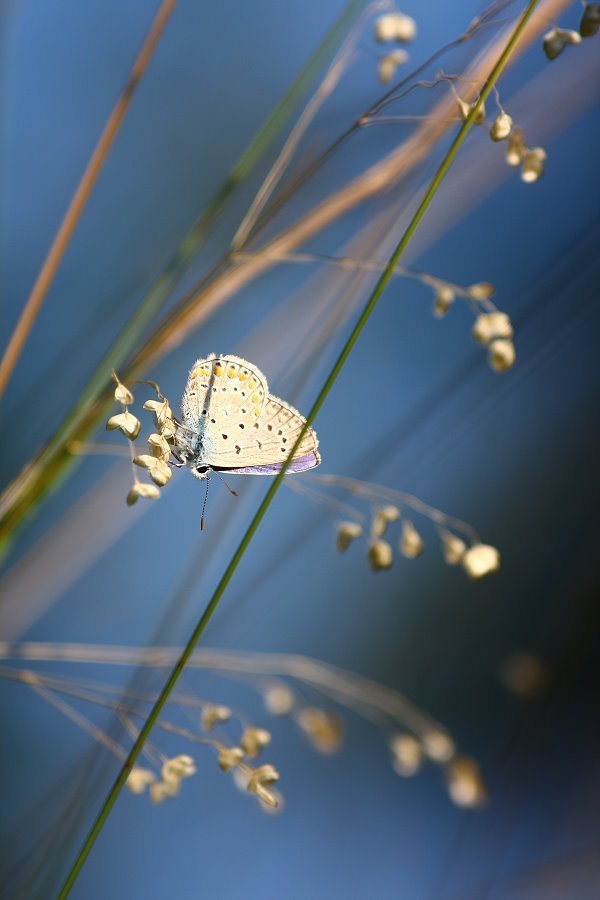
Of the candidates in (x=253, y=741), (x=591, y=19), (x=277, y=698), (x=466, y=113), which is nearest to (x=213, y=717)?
(x=253, y=741)

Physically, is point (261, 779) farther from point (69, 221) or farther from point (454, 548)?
point (69, 221)

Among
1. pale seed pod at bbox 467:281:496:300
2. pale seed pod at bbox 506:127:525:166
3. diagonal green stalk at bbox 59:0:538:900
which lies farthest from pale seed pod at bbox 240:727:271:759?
pale seed pod at bbox 506:127:525:166

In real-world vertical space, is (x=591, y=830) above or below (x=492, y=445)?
below

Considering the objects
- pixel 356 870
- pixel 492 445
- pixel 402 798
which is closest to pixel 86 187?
pixel 492 445

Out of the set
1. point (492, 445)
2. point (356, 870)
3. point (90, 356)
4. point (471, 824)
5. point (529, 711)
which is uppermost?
point (492, 445)

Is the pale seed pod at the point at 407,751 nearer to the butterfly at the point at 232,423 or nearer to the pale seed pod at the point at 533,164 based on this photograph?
the butterfly at the point at 232,423

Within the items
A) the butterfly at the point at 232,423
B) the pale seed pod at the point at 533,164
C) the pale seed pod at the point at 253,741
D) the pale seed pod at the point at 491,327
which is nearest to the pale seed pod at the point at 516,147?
the pale seed pod at the point at 533,164

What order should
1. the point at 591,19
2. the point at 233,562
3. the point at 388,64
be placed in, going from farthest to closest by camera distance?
1. the point at 388,64
2. the point at 591,19
3. the point at 233,562

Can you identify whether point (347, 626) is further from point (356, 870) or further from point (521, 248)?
point (521, 248)
